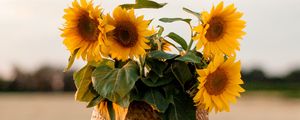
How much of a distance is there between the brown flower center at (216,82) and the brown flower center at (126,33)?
0.46 feet

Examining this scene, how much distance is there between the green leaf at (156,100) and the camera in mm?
797

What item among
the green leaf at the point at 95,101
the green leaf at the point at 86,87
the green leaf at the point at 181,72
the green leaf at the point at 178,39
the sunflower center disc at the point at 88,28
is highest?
the sunflower center disc at the point at 88,28

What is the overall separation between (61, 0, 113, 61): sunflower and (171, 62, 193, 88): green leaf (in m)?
0.13

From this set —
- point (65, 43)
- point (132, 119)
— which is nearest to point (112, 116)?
point (132, 119)

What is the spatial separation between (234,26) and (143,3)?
169 mm

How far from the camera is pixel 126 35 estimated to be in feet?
2.63

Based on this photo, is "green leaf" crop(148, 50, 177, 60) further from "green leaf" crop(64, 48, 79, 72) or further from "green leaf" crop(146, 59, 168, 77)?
"green leaf" crop(64, 48, 79, 72)

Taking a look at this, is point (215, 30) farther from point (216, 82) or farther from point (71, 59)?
point (71, 59)

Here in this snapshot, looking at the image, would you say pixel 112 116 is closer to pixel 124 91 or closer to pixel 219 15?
pixel 124 91

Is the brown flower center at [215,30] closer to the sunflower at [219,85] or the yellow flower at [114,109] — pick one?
the sunflower at [219,85]

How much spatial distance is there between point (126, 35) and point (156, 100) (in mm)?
120

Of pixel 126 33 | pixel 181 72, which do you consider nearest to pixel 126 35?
pixel 126 33

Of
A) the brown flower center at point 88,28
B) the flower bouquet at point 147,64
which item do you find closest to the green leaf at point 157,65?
the flower bouquet at point 147,64

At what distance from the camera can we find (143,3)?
0.87m
